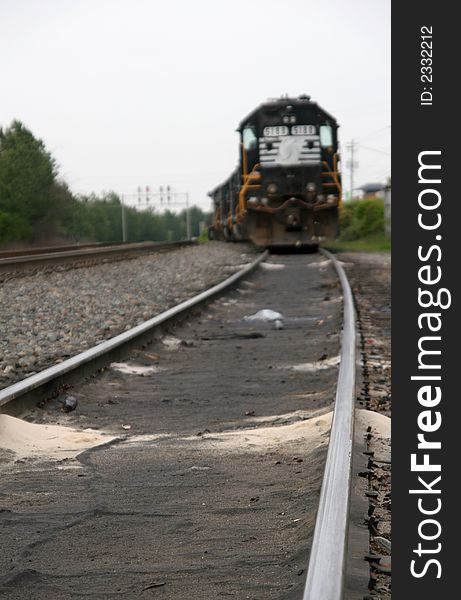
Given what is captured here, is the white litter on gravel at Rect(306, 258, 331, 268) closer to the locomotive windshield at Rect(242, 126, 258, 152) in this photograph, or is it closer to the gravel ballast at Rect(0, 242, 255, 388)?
the gravel ballast at Rect(0, 242, 255, 388)

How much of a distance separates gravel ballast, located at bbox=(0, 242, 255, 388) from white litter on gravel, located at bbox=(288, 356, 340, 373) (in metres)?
1.59

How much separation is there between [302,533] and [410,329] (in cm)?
118

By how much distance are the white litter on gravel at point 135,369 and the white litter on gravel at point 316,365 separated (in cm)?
92

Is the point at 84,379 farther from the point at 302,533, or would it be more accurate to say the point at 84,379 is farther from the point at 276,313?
the point at 276,313

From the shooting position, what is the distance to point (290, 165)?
21.4m

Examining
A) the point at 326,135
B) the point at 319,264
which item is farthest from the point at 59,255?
the point at 326,135

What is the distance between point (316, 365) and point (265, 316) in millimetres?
3174

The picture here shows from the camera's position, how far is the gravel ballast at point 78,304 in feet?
22.2

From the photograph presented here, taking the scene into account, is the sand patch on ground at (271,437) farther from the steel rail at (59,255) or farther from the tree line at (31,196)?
the tree line at (31,196)

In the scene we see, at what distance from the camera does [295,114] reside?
21281 millimetres

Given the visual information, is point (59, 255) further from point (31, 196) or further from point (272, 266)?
point (31, 196)

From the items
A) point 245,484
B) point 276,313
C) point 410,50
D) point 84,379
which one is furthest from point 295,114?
point 410,50

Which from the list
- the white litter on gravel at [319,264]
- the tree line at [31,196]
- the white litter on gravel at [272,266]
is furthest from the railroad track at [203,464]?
the tree line at [31,196]

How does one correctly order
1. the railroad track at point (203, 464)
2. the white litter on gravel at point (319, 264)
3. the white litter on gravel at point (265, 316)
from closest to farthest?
the railroad track at point (203, 464) < the white litter on gravel at point (265, 316) < the white litter on gravel at point (319, 264)
